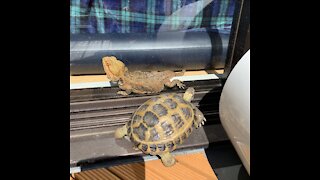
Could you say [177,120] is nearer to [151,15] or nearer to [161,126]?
[161,126]

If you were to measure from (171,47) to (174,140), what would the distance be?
730mm

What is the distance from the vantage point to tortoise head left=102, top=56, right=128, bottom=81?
5.91 ft

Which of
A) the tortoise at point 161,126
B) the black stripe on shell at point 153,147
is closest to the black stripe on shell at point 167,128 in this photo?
the tortoise at point 161,126

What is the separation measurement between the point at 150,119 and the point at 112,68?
1.52 ft

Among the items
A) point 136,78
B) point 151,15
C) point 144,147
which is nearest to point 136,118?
point 144,147

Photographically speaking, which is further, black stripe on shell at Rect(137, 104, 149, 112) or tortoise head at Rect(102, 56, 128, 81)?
tortoise head at Rect(102, 56, 128, 81)

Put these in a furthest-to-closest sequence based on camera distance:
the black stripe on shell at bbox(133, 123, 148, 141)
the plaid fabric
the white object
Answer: the plaid fabric, the black stripe on shell at bbox(133, 123, 148, 141), the white object

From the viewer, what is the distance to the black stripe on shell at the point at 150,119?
5.31 ft

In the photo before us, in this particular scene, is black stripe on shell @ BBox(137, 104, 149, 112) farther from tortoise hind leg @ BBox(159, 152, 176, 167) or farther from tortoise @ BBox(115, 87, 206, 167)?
tortoise hind leg @ BBox(159, 152, 176, 167)

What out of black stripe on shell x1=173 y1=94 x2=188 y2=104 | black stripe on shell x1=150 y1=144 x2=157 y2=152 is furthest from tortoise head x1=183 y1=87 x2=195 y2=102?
black stripe on shell x1=150 y1=144 x2=157 y2=152

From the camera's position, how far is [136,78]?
1867mm

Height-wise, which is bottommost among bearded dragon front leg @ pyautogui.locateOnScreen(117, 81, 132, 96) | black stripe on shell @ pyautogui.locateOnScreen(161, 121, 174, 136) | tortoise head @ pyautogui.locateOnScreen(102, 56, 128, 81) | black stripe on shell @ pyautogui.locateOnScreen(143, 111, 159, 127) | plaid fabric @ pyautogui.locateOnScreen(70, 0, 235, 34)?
black stripe on shell @ pyautogui.locateOnScreen(161, 121, 174, 136)

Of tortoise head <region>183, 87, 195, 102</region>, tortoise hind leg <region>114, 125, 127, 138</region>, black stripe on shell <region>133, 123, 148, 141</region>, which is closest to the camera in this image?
black stripe on shell <region>133, 123, 148, 141</region>
